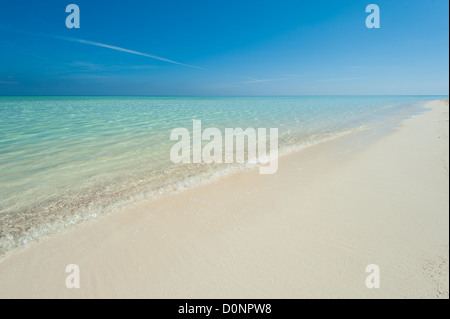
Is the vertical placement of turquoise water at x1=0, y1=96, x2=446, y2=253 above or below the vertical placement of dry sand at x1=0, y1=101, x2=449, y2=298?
above

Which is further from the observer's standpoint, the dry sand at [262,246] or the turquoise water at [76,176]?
the turquoise water at [76,176]

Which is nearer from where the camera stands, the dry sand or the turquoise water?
the dry sand

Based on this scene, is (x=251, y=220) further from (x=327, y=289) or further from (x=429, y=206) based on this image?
(x=429, y=206)

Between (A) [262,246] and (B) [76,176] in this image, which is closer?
(A) [262,246]

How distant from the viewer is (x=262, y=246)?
2.70 meters

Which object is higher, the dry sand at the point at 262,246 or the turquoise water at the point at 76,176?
the turquoise water at the point at 76,176

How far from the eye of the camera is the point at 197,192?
14.4 ft

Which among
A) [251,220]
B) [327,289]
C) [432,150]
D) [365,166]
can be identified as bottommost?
[327,289]

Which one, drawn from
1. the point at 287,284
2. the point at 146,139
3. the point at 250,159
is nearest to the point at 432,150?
the point at 250,159

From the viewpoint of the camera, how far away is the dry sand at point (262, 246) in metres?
2.16

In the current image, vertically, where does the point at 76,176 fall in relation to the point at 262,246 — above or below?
above

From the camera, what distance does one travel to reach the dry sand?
7.09 feet
